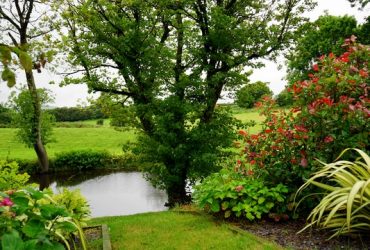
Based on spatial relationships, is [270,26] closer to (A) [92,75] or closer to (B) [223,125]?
(B) [223,125]

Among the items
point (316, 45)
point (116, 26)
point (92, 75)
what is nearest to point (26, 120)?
point (92, 75)

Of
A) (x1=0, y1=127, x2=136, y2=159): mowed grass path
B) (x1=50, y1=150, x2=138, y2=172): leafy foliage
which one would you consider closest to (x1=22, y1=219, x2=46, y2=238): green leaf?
(x1=50, y1=150, x2=138, y2=172): leafy foliage

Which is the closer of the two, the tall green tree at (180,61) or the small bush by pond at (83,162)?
the tall green tree at (180,61)

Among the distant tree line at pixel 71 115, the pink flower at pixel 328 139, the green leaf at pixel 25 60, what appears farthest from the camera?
the distant tree line at pixel 71 115

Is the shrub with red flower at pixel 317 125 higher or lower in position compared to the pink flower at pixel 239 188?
higher

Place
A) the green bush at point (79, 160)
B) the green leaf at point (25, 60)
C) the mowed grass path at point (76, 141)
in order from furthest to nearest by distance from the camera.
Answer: the mowed grass path at point (76, 141) → the green bush at point (79, 160) → the green leaf at point (25, 60)

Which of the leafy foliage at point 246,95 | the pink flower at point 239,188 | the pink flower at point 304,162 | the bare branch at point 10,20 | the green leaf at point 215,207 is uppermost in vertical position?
the bare branch at point 10,20

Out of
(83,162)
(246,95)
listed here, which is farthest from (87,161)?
(246,95)

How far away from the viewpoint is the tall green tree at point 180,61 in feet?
42.2

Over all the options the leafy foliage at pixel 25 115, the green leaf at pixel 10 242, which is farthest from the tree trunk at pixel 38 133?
the green leaf at pixel 10 242

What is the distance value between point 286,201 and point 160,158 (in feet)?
25.3

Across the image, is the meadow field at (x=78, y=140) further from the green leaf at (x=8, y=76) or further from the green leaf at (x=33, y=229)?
the green leaf at (x=8, y=76)

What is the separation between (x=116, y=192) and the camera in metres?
21.5

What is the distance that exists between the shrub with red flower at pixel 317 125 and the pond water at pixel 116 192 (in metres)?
11.2
